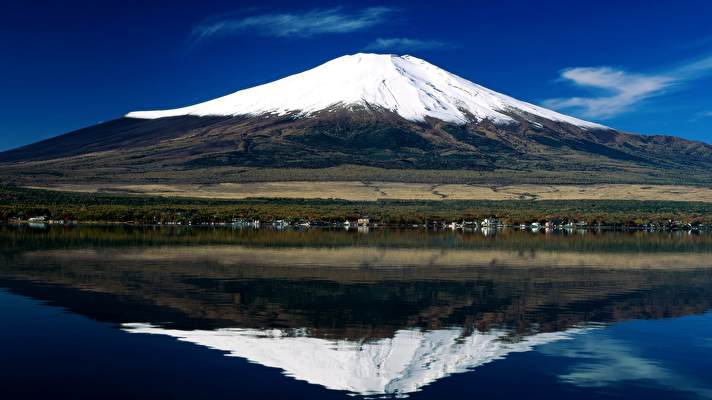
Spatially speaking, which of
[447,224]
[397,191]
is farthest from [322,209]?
[397,191]

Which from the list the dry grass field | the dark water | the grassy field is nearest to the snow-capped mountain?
the dark water

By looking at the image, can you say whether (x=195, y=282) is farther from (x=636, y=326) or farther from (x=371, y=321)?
(x=636, y=326)

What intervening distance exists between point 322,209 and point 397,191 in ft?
110

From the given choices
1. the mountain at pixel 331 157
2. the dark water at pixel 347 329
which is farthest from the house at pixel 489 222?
the mountain at pixel 331 157

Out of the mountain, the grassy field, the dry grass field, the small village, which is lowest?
the small village

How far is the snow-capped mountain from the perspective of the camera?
1273cm

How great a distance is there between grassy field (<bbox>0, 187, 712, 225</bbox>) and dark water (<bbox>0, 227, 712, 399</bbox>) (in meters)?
48.6

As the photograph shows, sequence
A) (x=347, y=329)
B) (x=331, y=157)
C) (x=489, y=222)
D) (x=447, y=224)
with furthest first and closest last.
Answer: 1. (x=331, y=157)
2. (x=489, y=222)
3. (x=447, y=224)
4. (x=347, y=329)

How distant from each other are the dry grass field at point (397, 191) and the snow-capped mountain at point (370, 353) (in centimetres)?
9870

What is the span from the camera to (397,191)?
5027 inches

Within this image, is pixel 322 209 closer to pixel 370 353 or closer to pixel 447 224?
pixel 447 224

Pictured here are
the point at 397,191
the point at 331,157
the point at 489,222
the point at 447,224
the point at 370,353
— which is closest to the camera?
the point at 370,353

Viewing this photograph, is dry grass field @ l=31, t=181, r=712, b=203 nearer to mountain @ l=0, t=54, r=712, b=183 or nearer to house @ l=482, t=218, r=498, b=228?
mountain @ l=0, t=54, r=712, b=183

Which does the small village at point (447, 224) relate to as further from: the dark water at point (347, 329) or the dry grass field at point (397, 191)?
the dark water at point (347, 329)
